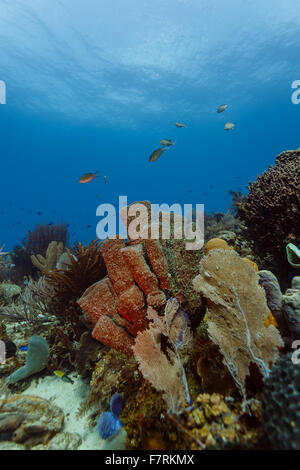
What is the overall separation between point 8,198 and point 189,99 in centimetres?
9832

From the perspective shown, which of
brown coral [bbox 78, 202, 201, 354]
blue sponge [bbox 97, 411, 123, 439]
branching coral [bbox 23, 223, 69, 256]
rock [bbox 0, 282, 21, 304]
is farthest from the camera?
branching coral [bbox 23, 223, 69, 256]

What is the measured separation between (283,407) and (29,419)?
Result: 2499 millimetres

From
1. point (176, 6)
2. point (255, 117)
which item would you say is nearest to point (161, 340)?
point (176, 6)

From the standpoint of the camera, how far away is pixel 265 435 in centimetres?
151

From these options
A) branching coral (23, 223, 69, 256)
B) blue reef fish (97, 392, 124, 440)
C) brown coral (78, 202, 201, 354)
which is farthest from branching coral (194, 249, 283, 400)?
branching coral (23, 223, 69, 256)

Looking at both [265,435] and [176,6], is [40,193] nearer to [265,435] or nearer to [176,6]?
[176,6]

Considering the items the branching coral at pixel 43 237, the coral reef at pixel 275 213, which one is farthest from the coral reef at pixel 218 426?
the branching coral at pixel 43 237

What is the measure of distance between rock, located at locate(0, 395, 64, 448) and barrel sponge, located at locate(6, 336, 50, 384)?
59cm

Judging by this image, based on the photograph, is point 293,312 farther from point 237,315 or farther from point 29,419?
point 29,419

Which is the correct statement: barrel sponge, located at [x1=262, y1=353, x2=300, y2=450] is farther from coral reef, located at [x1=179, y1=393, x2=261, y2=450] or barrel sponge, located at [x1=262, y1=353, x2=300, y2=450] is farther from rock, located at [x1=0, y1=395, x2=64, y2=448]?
rock, located at [x1=0, y1=395, x2=64, y2=448]

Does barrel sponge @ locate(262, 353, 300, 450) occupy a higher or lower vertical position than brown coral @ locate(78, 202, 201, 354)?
lower

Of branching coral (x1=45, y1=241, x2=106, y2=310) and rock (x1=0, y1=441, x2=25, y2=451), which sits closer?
rock (x1=0, y1=441, x2=25, y2=451)

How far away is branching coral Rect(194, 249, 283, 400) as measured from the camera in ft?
6.57

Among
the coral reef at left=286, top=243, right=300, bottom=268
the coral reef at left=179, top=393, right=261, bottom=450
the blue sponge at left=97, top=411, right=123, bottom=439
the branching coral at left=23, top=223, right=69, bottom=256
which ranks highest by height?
the branching coral at left=23, top=223, right=69, bottom=256
